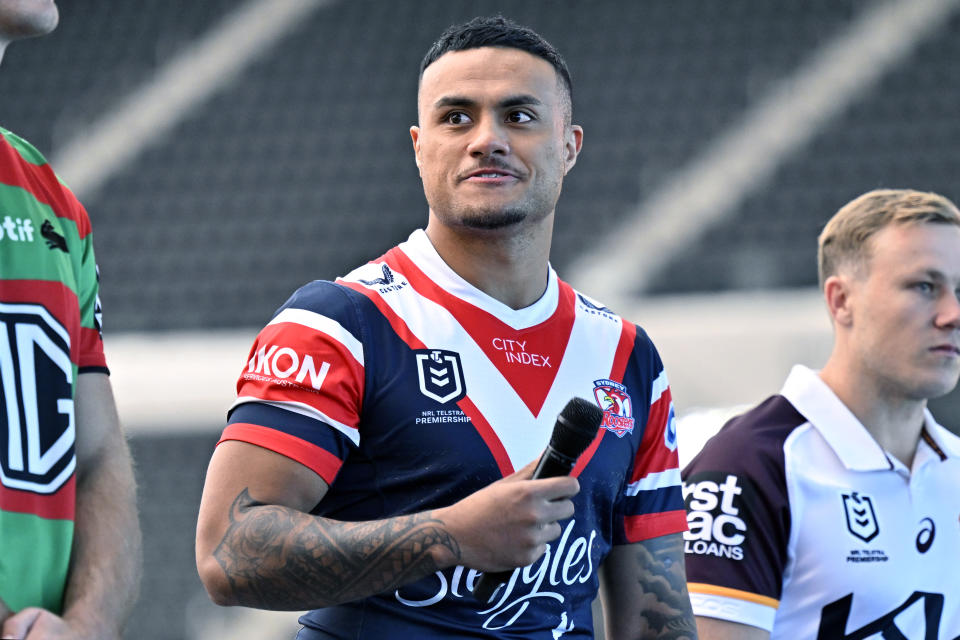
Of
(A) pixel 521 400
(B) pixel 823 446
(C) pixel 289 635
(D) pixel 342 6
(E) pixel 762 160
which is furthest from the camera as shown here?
(D) pixel 342 6

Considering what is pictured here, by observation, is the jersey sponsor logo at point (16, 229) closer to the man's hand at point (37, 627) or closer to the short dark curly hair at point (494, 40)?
the man's hand at point (37, 627)

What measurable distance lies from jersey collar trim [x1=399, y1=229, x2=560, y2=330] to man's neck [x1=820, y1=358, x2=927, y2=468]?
1176mm

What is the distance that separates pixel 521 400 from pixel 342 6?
8.06 m

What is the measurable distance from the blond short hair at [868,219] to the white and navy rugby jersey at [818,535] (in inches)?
18.1

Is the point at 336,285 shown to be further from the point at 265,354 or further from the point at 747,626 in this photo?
the point at 747,626

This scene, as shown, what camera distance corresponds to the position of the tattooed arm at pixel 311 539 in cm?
195

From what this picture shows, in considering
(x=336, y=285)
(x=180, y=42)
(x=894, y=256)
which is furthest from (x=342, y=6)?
(x=336, y=285)

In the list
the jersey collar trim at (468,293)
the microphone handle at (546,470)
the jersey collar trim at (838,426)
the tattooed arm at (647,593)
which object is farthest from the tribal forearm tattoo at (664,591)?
the jersey collar trim at (838,426)

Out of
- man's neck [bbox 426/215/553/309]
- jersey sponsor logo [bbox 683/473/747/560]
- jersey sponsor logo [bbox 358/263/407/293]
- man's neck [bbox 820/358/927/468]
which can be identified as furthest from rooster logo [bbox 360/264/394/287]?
man's neck [bbox 820/358/927/468]

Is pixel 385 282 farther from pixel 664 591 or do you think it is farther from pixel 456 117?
pixel 664 591

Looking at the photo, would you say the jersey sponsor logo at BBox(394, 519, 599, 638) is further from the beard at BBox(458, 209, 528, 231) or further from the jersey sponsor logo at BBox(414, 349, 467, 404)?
the beard at BBox(458, 209, 528, 231)

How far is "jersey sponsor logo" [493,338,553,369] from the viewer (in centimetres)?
245

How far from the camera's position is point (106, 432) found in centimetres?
212

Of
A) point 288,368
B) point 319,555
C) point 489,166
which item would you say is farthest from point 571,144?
point 319,555
